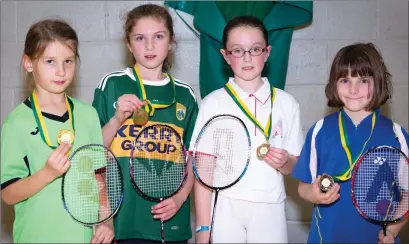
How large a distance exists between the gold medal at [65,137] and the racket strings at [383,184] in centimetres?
120

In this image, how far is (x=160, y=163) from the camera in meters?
2.65

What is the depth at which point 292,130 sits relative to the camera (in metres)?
2.65

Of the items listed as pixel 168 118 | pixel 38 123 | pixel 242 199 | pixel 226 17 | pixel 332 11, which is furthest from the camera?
pixel 332 11

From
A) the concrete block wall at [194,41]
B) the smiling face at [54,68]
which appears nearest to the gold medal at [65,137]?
the smiling face at [54,68]

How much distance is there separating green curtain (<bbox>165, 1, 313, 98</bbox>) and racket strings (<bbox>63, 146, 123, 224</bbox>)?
119cm

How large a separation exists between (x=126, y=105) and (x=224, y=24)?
3.63 ft

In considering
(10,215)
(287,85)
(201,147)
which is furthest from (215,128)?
(10,215)

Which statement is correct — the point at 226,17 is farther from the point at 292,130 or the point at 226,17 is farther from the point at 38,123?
the point at 38,123

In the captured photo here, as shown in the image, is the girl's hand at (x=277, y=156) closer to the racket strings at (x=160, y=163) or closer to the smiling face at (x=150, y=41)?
the racket strings at (x=160, y=163)

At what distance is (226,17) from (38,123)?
1498 millimetres

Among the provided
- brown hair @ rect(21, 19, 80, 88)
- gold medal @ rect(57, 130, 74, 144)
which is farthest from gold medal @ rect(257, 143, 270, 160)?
brown hair @ rect(21, 19, 80, 88)

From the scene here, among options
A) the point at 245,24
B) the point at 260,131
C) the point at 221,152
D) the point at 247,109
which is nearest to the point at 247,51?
the point at 245,24

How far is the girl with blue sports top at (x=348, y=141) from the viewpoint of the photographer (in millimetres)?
2469

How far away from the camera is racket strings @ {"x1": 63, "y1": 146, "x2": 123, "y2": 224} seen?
93.3 inches
